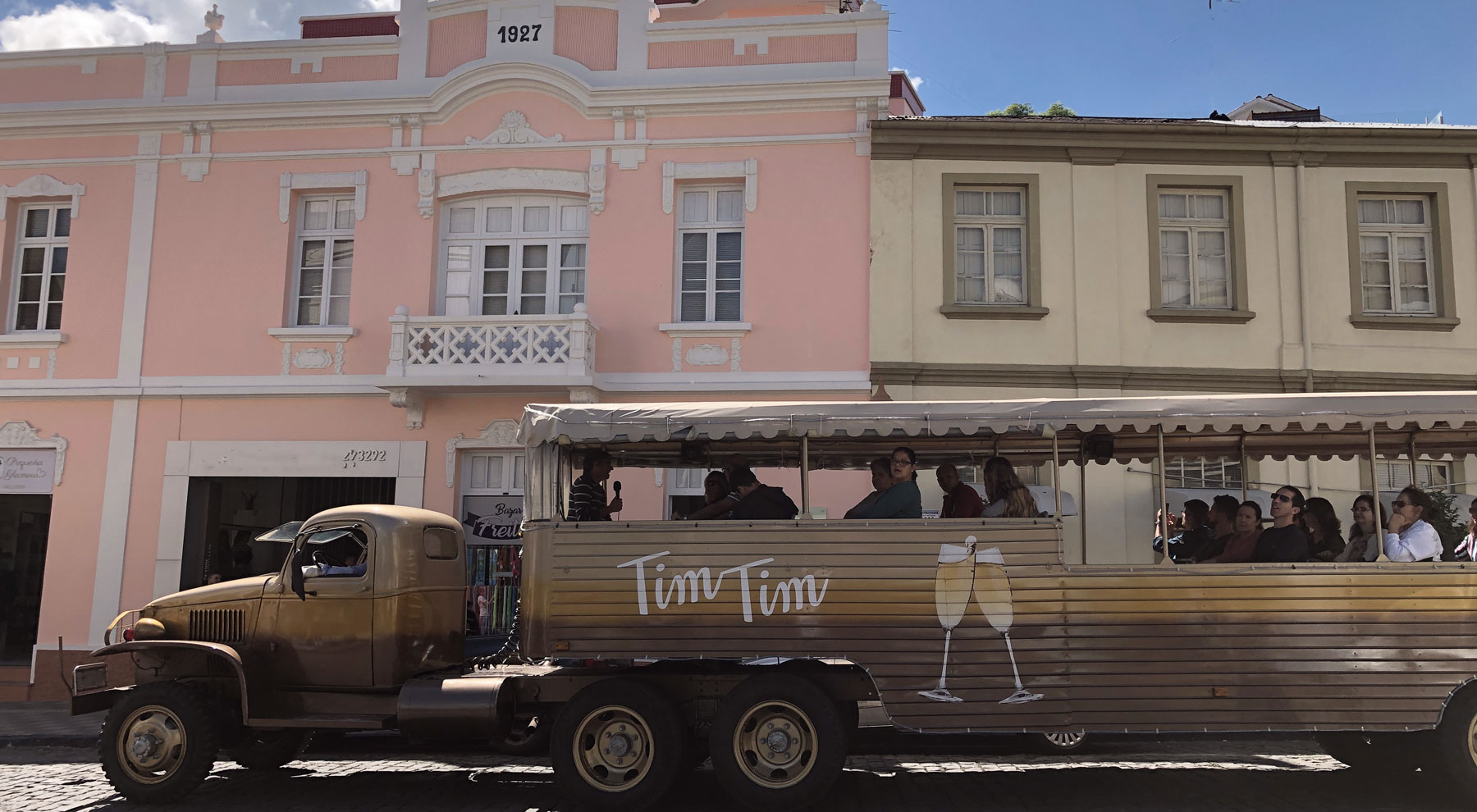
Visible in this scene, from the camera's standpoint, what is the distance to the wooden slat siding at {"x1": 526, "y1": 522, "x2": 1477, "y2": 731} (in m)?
7.71

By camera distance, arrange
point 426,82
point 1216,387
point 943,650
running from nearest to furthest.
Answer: point 943,650 < point 1216,387 < point 426,82

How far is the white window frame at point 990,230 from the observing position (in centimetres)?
1441

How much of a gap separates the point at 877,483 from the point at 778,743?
226cm

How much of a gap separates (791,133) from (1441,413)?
8.76 m

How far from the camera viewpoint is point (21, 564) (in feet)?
52.6

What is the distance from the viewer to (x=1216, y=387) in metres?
14.0

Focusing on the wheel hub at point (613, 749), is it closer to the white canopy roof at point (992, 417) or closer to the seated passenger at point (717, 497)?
the seated passenger at point (717, 497)

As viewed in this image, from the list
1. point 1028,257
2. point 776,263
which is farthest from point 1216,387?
point 776,263

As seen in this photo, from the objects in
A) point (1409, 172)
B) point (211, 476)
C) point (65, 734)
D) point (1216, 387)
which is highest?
point (1409, 172)

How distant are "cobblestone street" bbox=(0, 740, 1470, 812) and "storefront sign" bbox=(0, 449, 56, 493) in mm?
5181

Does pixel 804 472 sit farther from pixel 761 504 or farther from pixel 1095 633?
pixel 1095 633

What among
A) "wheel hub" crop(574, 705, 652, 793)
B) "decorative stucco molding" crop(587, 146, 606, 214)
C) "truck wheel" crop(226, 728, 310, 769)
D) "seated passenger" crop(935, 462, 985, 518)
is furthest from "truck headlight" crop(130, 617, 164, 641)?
"decorative stucco molding" crop(587, 146, 606, 214)

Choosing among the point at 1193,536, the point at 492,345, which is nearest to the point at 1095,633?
the point at 1193,536

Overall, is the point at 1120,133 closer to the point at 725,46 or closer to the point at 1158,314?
the point at 1158,314
